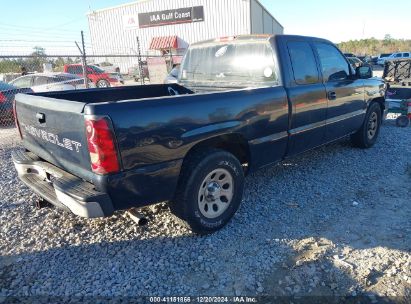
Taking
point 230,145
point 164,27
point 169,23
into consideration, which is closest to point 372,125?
point 230,145

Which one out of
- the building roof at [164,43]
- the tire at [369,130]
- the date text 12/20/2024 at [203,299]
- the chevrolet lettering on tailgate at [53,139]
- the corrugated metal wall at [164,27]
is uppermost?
the corrugated metal wall at [164,27]

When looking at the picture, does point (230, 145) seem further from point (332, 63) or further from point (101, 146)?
point (332, 63)

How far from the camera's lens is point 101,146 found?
2412 mm

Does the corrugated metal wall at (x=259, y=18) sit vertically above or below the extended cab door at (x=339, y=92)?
above

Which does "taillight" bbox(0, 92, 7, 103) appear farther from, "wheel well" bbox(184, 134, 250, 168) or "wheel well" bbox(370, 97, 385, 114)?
"wheel well" bbox(370, 97, 385, 114)

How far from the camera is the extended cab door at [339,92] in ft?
15.1

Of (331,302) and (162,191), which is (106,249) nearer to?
(162,191)

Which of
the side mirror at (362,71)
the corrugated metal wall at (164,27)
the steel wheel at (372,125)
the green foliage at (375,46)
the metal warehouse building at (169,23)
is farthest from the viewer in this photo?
the green foliage at (375,46)

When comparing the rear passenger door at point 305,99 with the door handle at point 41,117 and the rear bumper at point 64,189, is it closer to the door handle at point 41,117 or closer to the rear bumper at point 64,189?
the rear bumper at point 64,189

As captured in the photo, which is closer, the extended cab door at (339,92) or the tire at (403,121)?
the extended cab door at (339,92)

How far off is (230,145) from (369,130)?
3.64 metres

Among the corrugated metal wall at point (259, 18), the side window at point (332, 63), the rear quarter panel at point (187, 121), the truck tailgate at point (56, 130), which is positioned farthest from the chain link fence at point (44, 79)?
the corrugated metal wall at point (259, 18)

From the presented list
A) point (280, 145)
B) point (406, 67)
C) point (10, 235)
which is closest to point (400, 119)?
point (406, 67)

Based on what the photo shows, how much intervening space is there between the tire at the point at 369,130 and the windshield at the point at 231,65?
274 centimetres
